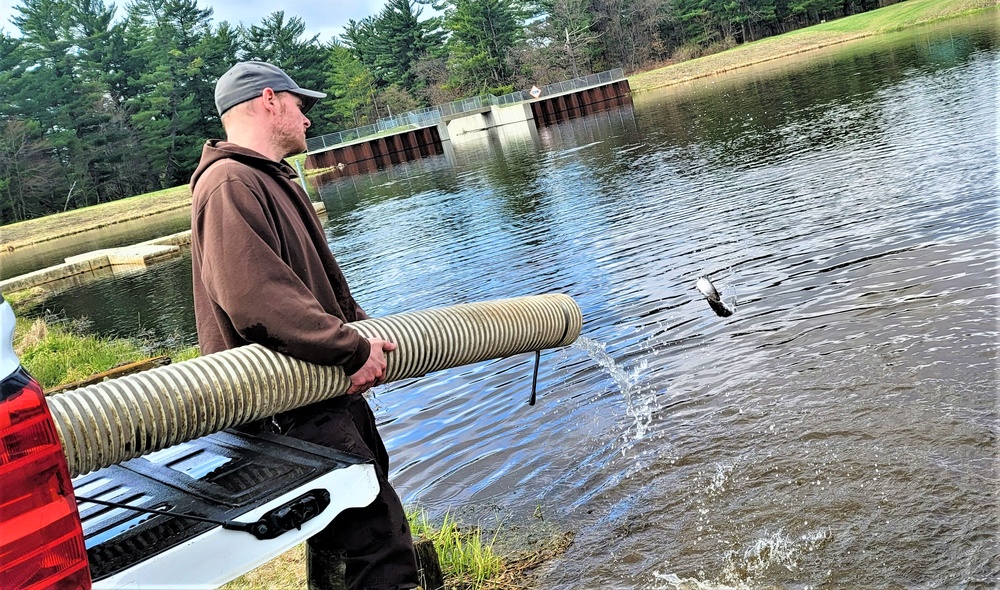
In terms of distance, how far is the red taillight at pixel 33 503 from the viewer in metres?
1.85

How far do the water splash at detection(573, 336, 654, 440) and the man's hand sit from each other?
393 centimetres

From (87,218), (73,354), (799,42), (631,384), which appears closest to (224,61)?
(87,218)

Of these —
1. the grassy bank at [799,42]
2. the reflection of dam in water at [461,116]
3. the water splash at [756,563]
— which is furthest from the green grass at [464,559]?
the grassy bank at [799,42]

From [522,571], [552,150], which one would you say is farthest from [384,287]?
[552,150]

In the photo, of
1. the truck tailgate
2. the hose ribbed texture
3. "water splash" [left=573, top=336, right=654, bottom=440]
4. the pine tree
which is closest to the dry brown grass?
the pine tree

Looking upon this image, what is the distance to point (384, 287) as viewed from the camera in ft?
56.3

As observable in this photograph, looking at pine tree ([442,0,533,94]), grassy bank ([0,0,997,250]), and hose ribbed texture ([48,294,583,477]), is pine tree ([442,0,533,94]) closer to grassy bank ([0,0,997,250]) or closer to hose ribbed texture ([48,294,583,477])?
grassy bank ([0,0,997,250])

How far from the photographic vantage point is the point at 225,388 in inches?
132

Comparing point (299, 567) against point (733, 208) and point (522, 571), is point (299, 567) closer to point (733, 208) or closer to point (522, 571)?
point (522, 571)

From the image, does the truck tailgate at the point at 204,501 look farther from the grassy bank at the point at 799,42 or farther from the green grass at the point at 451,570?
the grassy bank at the point at 799,42

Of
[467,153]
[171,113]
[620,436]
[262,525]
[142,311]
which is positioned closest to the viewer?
[262,525]

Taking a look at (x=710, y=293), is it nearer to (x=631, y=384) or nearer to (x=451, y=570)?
(x=631, y=384)

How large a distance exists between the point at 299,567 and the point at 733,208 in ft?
42.1

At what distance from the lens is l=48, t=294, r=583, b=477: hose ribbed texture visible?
2955mm
